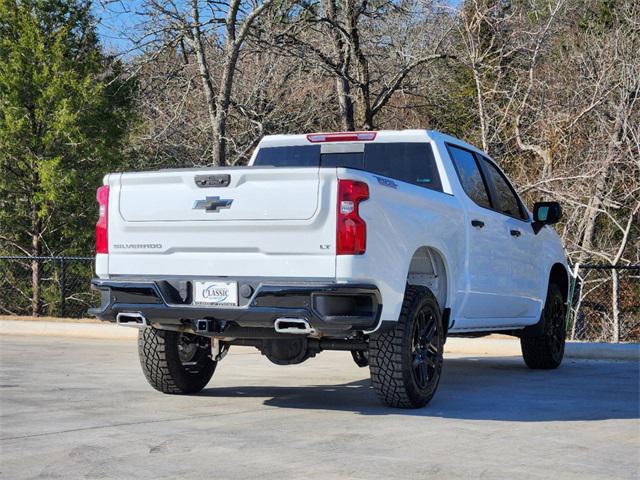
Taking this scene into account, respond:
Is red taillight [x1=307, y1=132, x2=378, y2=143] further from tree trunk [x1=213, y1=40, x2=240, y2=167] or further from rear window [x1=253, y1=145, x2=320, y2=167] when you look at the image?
tree trunk [x1=213, y1=40, x2=240, y2=167]

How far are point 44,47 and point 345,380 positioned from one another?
1925 cm

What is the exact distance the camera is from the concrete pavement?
18.7ft

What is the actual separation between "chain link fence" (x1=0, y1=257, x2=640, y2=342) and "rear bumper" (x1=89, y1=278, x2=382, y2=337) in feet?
32.5

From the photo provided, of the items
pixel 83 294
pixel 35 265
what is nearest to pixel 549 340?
pixel 83 294

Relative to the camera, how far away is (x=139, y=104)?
1044 inches

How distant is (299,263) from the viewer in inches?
282

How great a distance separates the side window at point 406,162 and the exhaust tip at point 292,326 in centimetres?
240

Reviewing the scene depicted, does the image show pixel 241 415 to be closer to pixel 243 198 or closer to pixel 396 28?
pixel 243 198

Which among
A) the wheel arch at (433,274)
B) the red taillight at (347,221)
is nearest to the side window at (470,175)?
the wheel arch at (433,274)

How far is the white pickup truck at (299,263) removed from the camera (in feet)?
23.3

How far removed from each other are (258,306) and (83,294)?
59.2ft

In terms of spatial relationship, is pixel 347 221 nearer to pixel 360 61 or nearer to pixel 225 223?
pixel 225 223

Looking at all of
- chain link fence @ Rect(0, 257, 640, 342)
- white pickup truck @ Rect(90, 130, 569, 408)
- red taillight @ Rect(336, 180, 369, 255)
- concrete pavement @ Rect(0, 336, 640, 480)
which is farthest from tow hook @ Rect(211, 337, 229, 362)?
chain link fence @ Rect(0, 257, 640, 342)

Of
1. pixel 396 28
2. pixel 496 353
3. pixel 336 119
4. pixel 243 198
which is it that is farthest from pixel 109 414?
pixel 336 119
